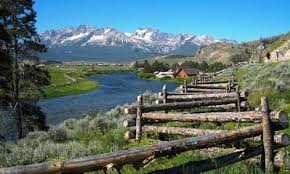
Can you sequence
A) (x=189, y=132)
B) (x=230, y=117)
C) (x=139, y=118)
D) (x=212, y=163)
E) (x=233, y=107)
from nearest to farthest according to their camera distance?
1. (x=212, y=163)
2. (x=230, y=117)
3. (x=189, y=132)
4. (x=139, y=118)
5. (x=233, y=107)

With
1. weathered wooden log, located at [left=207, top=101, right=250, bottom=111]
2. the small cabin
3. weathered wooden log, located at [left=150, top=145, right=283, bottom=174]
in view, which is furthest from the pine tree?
the small cabin

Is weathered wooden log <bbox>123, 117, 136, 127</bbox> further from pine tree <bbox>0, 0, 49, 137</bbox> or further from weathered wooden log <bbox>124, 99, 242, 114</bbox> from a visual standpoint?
pine tree <bbox>0, 0, 49, 137</bbox>

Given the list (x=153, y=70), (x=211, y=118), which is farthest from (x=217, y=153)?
(x=153, y=70)

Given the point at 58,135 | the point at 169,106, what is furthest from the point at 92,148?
the point at 58,135

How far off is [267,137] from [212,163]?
133 centimetres

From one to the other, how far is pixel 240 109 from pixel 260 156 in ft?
28.1

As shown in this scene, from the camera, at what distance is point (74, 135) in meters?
16.2

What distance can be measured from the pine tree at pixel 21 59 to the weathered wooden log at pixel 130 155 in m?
17.7

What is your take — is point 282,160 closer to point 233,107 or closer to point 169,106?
point 169,106

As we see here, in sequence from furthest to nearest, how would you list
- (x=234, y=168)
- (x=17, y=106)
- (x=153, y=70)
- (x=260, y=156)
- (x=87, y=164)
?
(x=153, y=70), (x=17, y=106), (x=260, y=156), (x=234, y=168), (x=87, y=164)

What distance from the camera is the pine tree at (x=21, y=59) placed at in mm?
23562

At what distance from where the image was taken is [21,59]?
2488 cm

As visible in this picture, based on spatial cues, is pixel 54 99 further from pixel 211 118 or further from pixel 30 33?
pixel 211 118

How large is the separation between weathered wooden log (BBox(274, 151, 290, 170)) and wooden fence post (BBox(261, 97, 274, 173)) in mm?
90
